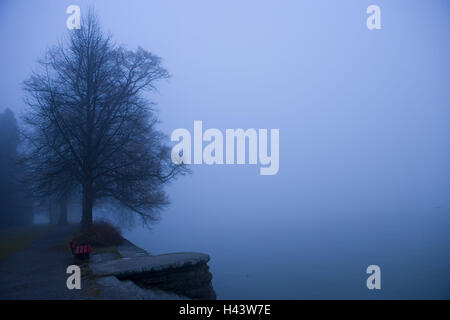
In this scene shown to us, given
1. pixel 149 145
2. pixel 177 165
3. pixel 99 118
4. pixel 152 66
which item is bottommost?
pixel 177 165

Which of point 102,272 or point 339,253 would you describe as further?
point 339,253

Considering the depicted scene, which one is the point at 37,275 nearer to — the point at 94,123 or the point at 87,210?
the point at 87,210

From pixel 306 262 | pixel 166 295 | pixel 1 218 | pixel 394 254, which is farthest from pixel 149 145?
pixel 394 254

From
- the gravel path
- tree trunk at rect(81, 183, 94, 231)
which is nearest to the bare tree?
tree trunk at rect(81, 183, 94, 231)

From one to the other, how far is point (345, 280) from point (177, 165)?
1648 cm

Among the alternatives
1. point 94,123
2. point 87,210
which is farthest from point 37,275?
point 94,123

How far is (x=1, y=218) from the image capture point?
23.1 metres

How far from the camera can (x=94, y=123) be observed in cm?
1127

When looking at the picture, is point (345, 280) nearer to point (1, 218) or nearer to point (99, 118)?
point (99, 118)

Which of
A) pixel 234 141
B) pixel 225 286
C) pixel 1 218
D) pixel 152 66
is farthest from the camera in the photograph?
pixel 1 218

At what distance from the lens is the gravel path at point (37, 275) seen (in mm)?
5438

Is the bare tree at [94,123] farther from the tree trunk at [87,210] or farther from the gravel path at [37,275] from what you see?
the gravel path at [37,275]

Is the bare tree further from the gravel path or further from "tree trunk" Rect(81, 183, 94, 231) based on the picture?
the gravel path

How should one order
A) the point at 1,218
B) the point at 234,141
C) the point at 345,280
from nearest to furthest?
1. the point at 234,141
2. the point at 345,280
3. the point at 1,218
